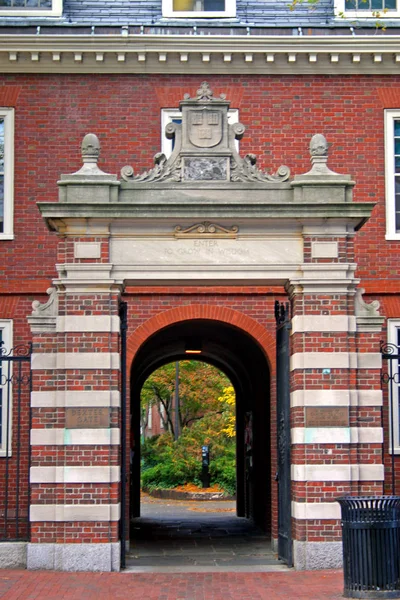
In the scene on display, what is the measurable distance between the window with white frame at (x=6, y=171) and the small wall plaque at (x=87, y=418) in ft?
18.2

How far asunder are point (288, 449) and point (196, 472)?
20.2 metres

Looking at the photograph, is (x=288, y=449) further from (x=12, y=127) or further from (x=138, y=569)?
(x=12, y=127)

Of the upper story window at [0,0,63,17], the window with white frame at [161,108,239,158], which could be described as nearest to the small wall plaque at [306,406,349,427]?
the window with white frame at [161,108,239,158]

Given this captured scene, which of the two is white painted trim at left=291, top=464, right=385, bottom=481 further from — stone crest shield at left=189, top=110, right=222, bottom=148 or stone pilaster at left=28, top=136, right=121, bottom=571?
stone crest shield at left=189, top=110, right=222, bottom=148

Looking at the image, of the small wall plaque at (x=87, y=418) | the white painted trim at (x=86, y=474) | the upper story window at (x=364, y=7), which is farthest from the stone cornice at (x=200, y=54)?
the white painted trim at (x=86, y=474)

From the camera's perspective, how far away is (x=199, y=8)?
19422 mm

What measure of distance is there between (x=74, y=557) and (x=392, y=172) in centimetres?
903

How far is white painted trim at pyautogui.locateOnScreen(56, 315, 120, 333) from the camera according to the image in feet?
44.8

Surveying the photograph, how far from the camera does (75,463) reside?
13414mm

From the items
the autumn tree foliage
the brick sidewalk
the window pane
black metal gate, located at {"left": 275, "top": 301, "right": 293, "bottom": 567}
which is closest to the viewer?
the brick sidewalk

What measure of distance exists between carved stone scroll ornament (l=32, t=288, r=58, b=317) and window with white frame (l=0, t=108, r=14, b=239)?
4543mm

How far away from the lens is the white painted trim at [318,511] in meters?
13.4

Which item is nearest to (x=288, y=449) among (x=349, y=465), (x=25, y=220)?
(x=349, y=465)

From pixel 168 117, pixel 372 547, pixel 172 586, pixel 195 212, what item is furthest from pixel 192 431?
pixel 372 547
